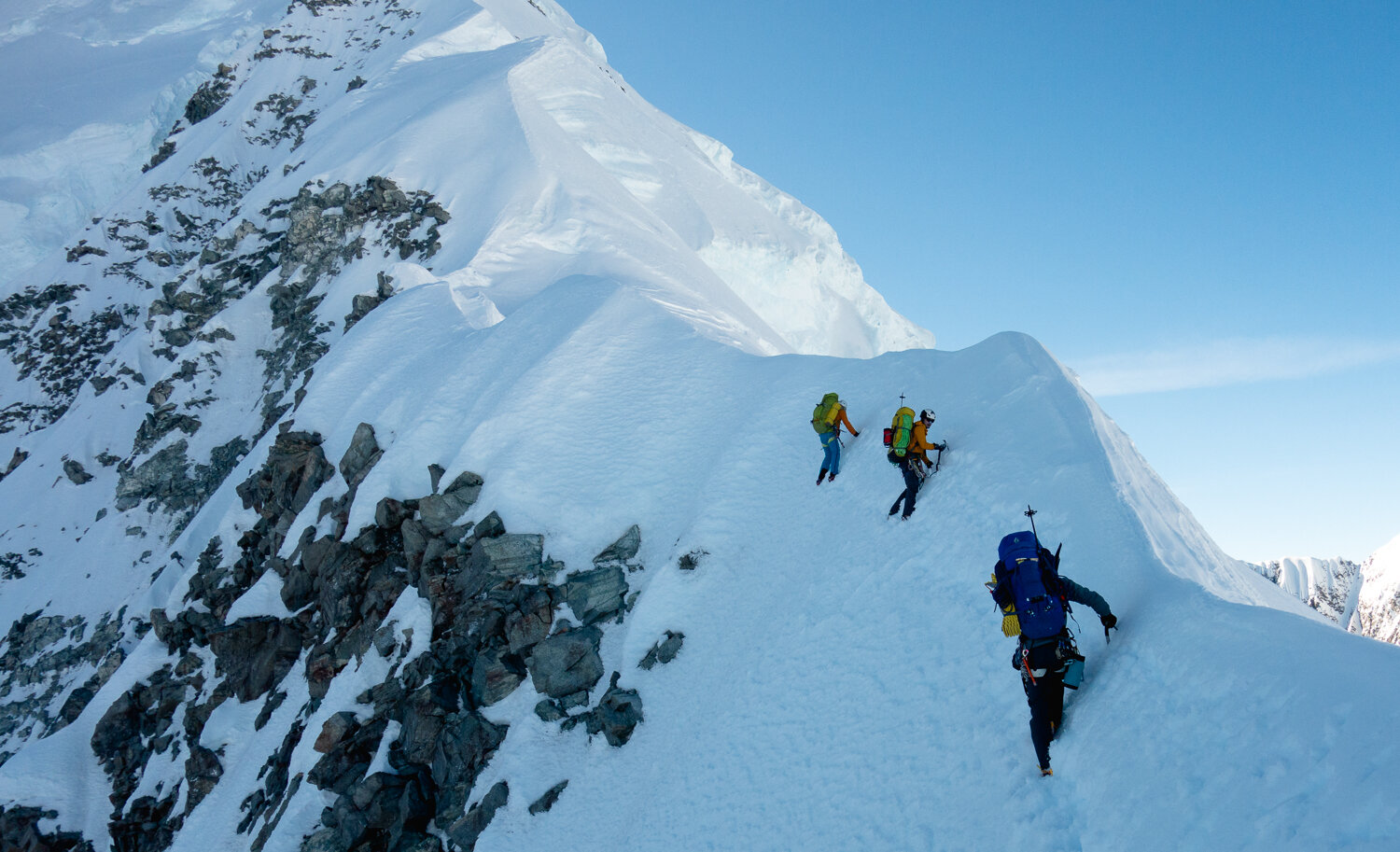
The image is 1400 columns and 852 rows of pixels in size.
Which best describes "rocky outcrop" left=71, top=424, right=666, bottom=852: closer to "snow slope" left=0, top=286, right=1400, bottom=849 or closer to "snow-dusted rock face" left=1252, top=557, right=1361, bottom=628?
"snow slope" left=0, top=286, right=1400, bottom=849

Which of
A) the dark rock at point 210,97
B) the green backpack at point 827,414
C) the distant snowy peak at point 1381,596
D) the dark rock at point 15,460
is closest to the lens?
the green backpack at point 827,414

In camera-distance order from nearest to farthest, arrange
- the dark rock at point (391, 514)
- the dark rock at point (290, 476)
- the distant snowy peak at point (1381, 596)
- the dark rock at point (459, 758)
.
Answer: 1. the dark rock at point (459, 758)
2. the dark rock at point (391, 514)
3. the dark rock at point (290, 476)
4. the distant snowy peak at point (1381, 596)

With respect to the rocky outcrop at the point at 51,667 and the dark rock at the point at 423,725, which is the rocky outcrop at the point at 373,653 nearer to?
the dark rock at the point at 423,725

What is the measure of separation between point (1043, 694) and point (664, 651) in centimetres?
801

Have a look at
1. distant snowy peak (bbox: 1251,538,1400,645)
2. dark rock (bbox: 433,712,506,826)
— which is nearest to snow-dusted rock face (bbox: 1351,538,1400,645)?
distant snowy peak (bbox: 1251,538,1400,645)

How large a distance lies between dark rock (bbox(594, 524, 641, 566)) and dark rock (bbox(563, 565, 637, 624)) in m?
0.25

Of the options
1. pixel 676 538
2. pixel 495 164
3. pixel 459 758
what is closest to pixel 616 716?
pixel 459 758

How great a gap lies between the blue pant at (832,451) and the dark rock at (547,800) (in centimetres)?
777

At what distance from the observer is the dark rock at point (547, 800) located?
476 inches

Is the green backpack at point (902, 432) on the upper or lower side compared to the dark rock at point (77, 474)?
upper

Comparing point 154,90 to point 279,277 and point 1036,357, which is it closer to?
point 279,277

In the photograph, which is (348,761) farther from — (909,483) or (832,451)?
(909,483)

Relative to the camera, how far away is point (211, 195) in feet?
184

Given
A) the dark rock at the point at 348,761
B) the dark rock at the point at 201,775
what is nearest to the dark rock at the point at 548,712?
the dark rock at the point at 348,761
